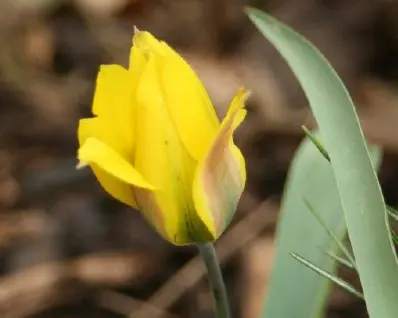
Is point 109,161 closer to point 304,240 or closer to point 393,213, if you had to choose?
point 393,213

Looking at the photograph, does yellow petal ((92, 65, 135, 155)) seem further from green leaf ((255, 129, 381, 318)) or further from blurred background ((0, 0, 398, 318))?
blurred background ((0, 0, 398, 318))

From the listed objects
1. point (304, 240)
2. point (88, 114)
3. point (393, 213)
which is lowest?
point (88, 114)

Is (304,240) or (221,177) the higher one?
(221,177)

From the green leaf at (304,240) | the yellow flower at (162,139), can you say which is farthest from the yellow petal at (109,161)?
the green leaf at (304,240)

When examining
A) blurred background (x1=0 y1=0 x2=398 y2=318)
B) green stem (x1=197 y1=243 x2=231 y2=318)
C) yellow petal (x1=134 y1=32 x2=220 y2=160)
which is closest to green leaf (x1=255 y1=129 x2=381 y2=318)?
green stem (x1=197 y1=243 x2=231 y2=318)

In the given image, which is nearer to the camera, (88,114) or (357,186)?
(357,186)

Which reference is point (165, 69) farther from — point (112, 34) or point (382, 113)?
point (112, 34)

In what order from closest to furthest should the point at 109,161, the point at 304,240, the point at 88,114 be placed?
1. the point at 109,161
2. the point at 304,240
3. the point at 88,114

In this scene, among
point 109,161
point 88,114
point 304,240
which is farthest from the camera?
point 88,114

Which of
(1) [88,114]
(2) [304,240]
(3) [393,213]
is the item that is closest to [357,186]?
(3) [393,213]
